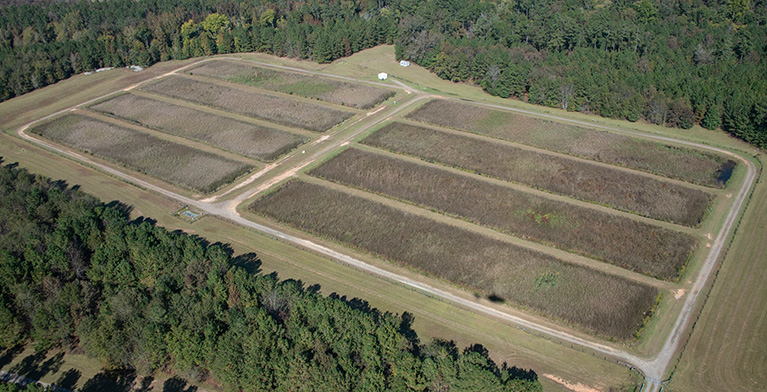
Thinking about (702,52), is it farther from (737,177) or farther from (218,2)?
(218,2)

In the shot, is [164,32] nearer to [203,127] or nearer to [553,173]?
[203,127]

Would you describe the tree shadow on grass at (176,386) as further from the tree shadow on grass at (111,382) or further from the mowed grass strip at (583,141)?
the mowed grass strip at (583,141)

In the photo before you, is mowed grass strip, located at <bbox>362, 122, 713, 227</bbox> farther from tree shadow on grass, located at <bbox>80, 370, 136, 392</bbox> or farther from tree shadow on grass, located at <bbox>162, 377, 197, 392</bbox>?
tree shadow on grass, located at <bbox>80, 370, 136, 392</bbox>

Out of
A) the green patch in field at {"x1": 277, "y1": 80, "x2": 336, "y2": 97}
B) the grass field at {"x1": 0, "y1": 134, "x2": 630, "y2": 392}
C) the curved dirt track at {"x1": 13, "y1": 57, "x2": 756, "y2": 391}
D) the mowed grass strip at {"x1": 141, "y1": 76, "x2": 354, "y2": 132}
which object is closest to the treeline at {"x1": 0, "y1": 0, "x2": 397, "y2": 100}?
the green patch in field at {"x1": 277, "y1": 80, "x2": 336, "y2": 97}

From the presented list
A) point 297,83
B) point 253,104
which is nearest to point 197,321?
point 253,104

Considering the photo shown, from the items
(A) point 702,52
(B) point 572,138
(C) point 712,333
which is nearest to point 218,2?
(B) point 572,138

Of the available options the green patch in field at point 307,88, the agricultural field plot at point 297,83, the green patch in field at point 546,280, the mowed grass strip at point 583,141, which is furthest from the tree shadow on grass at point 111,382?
the green patch in field at point 307,88
